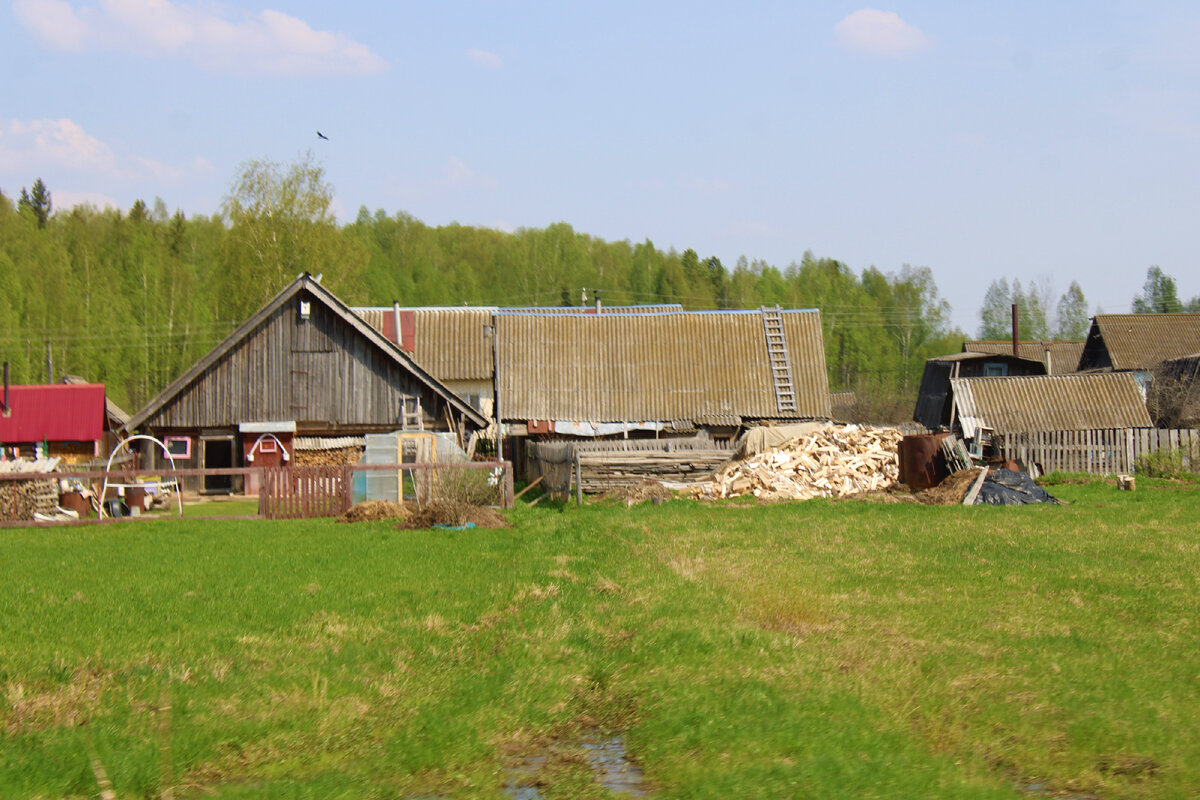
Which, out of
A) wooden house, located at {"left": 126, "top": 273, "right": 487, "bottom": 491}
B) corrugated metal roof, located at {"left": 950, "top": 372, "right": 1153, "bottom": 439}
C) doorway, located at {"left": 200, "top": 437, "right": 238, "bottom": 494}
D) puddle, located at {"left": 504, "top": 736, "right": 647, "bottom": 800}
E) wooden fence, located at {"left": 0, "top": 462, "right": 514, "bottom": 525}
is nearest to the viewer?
puddle, located at {"left": 504, "top": 736, "right": 647, "bottom": 800}

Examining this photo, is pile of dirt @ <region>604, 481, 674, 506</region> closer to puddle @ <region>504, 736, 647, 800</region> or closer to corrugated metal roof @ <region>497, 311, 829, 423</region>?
corrugated metal roof @ <region>497, 311, 829, 423</region>

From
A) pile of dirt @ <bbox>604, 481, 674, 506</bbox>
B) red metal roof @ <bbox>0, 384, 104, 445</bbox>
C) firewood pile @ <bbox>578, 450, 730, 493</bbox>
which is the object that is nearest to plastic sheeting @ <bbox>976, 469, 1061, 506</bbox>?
firewood pile @ <bbox>578, 450, 730, 493</bbox>

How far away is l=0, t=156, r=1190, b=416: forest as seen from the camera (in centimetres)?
5053

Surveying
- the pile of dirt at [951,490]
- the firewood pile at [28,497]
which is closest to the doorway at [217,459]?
the firewood pile at [28,497]

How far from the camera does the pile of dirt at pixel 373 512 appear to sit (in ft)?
65.4

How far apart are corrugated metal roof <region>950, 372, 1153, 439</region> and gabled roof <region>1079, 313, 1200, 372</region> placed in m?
20.3

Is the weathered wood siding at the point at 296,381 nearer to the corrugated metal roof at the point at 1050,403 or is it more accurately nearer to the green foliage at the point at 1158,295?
the corrugated metal roof at the point at 1050,403

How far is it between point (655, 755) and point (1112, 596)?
252 inches

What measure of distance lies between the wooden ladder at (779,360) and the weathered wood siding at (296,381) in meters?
11.5

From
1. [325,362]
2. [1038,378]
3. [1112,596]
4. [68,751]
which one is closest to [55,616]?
[68,751]

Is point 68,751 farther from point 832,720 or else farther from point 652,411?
point 652,411

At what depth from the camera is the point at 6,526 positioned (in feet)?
66.1

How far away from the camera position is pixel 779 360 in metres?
35.2

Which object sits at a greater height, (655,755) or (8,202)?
(8,202)
